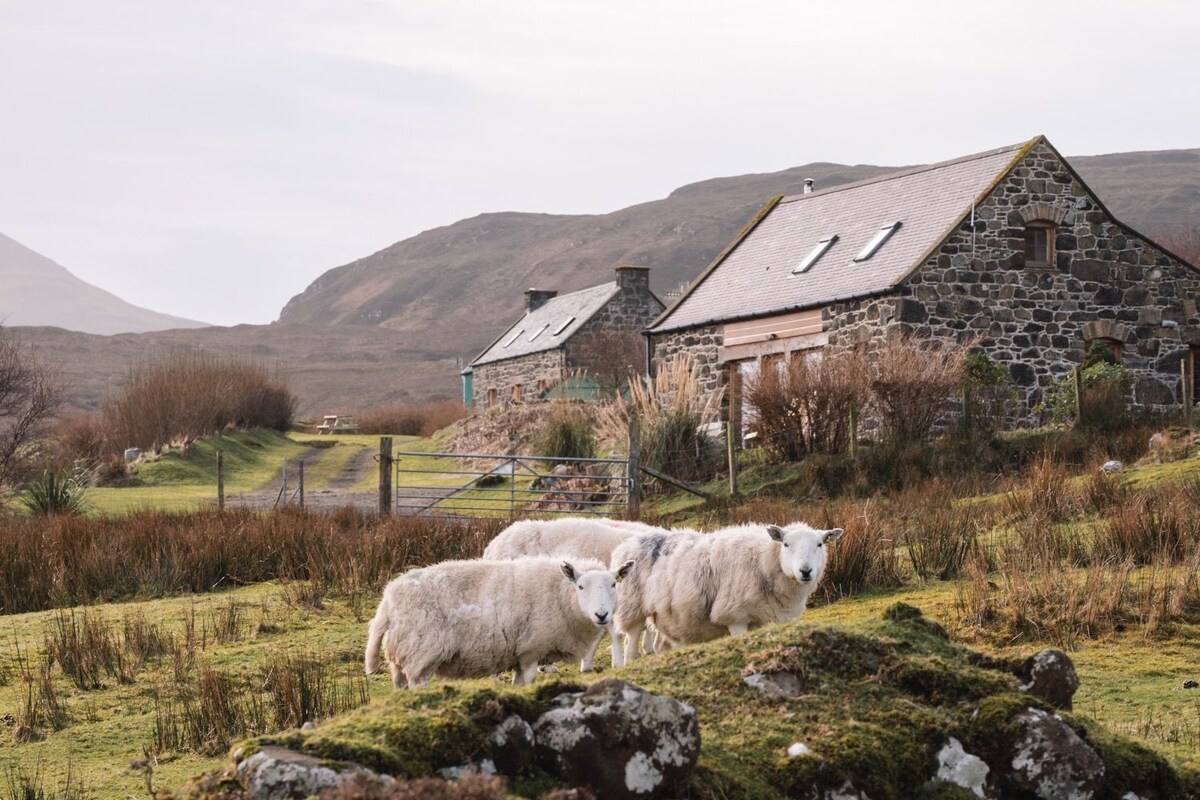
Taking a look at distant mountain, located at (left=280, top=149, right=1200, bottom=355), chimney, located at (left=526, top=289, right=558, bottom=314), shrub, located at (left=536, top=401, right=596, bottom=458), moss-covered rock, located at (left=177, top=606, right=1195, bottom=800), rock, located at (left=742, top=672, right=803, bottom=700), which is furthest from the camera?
distant mountain, located at (left=280, top=149, right=1200, bottom=355)

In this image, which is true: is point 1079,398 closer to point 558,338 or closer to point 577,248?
point 558,338

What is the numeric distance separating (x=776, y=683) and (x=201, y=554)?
34.5ft

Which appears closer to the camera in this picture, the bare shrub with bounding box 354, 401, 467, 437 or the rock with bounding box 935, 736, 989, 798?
the rock with bounding box 935, 736, 989, 798

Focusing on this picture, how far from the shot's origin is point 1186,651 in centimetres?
952

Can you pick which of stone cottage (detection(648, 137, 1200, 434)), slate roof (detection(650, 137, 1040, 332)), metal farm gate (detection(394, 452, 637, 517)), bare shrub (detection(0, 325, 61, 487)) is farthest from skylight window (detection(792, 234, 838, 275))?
bare shrub (detection(0, 325, 61, 487))

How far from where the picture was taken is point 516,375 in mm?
45719

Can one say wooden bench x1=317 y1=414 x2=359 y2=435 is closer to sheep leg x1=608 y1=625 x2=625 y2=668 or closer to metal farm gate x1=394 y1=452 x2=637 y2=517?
metal farm gate x1=394 y1=452 x2=637 y2=517

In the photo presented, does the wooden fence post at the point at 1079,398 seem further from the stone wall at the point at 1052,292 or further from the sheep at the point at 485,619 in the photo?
the sheep at the point at 485,619

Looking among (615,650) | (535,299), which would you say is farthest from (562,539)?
(535,299)

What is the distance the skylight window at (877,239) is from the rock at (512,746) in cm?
2281

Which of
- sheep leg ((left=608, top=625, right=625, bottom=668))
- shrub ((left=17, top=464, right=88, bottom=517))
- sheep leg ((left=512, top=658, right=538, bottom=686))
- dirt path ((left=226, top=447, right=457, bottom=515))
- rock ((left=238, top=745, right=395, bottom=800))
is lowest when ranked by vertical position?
dirt path ((left=226, top=447, right=457, bottom=515))

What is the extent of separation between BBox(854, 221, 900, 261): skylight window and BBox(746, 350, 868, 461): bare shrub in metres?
4.65

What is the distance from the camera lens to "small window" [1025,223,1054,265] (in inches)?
1040

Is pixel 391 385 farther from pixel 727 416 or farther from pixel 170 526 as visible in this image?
pixel 170 526
